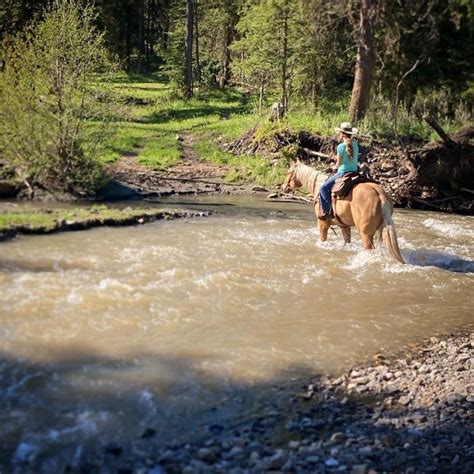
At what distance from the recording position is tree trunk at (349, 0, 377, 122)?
76.7 feet

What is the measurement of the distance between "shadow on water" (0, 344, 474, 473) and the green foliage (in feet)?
36.7

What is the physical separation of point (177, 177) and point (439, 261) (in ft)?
35.5

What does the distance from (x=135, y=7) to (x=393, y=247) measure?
149 feet

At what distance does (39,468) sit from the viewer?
4656 mm

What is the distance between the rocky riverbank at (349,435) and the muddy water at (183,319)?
30cm

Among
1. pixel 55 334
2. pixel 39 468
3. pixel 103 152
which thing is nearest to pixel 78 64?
pixel 103 152

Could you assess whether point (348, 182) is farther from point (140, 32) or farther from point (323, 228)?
point (140, 32)

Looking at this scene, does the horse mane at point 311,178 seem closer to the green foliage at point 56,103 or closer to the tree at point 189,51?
the green foliage at point 56,103

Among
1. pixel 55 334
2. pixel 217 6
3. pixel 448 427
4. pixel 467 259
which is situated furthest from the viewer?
pixel 217 6

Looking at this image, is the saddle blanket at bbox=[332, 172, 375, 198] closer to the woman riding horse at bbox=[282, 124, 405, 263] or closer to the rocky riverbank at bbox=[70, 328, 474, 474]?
the woman riding horse at bbox=[282, 124, 405, 263]

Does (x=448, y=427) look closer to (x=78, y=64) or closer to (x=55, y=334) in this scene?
(x=55, y=334)

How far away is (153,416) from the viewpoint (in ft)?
18.1

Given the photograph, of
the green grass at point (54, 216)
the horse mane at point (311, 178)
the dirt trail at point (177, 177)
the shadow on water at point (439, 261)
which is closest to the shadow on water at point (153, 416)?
the shadow on water at point (439, 261)

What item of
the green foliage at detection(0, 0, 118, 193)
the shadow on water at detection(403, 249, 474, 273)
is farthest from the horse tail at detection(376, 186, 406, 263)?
the green foliage at detection(0, 0, 118, 193)
